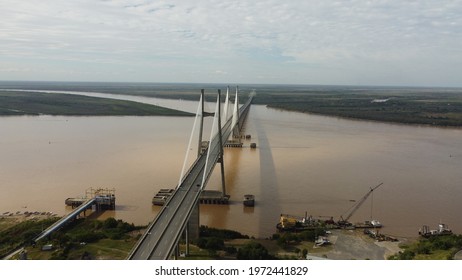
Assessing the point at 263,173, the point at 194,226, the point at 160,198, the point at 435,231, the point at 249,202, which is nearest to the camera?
the point at 194,226

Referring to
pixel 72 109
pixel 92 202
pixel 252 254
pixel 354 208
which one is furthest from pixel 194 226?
pixel 72 109

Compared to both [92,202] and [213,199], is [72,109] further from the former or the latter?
[213,199]

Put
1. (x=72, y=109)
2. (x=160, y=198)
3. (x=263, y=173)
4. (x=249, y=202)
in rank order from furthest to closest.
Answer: (x=72, y=109), (x=263, y=173), (x=160, y=198), (x=249, y=202)

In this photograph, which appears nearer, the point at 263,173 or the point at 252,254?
the point at 252,254

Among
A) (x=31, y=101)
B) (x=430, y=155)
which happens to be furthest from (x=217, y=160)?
(x=31, y=101)

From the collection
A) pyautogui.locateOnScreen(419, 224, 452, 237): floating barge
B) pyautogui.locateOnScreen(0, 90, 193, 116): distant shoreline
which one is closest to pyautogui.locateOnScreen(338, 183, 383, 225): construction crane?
pyautogui.locateOnScreen(419, 224, 452, 237): floating barge

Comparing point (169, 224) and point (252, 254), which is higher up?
point (169, 224)

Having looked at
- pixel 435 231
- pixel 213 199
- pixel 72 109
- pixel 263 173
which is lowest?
pixel 435 231

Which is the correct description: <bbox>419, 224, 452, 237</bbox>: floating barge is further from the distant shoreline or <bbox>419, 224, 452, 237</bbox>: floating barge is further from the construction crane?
the distant shoreline
